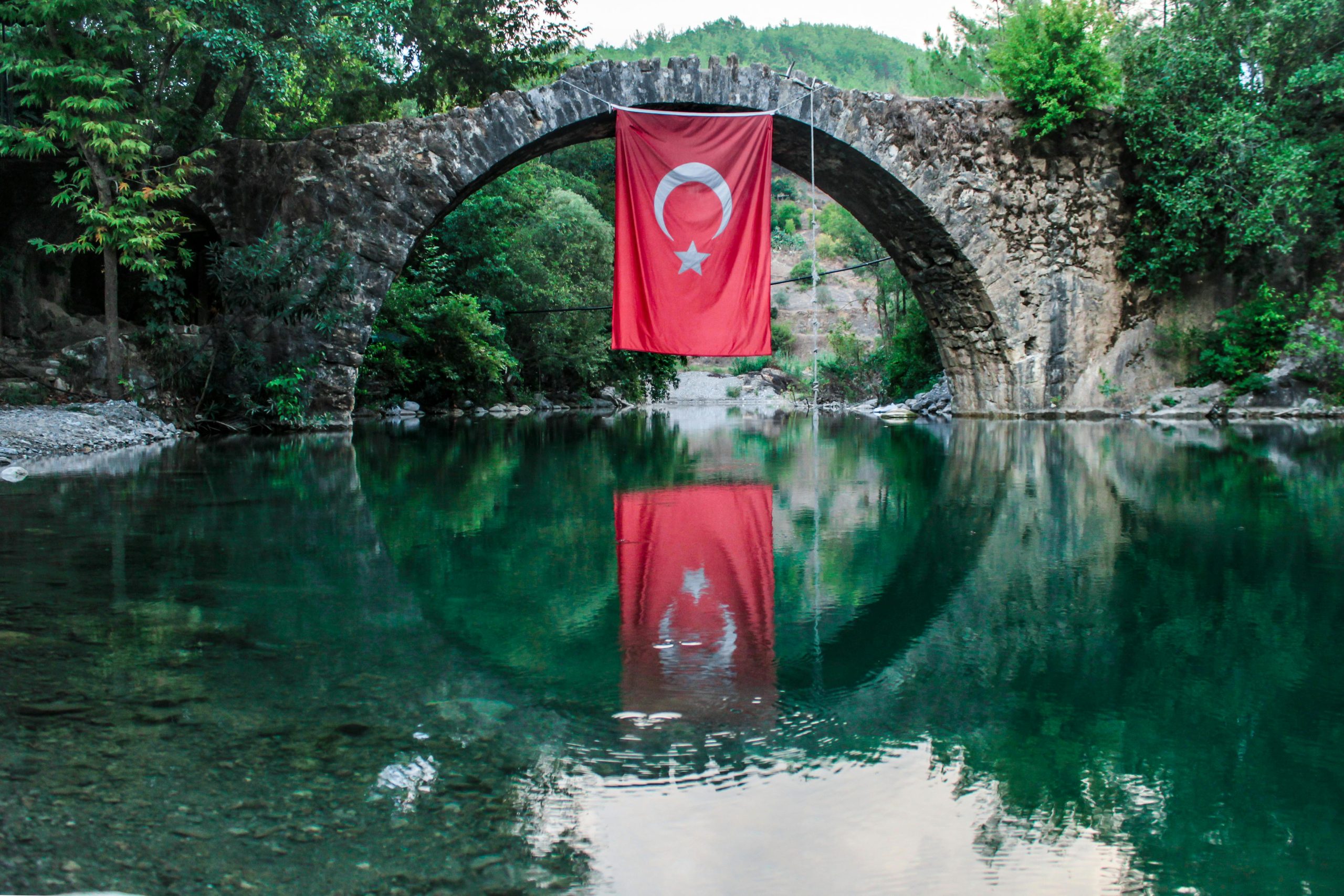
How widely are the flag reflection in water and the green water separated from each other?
2cm

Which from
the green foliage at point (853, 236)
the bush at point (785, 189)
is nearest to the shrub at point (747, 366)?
the green foliage at point (853, 236)

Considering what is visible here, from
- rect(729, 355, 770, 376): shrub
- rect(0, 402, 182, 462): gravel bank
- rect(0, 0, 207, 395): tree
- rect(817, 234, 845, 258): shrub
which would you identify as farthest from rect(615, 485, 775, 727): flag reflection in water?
rect(729, 355, 770, 376): shrub

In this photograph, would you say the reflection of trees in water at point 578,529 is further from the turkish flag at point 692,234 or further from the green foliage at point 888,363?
the green foliage at point 888,363

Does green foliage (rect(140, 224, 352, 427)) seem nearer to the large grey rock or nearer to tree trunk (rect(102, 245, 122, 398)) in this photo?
tree trunk (rect(102, 245, 122, 398))

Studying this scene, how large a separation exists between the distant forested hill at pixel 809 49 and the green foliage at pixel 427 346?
3725 cm

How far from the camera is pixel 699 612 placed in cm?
273

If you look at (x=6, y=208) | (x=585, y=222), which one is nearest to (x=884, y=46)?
(x=585, y=222)

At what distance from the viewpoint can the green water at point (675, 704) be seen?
4.36 ft

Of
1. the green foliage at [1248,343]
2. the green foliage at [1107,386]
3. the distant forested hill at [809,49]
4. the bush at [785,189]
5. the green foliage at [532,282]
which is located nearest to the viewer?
the green foliage at [1248,343]

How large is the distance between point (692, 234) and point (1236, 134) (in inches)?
322

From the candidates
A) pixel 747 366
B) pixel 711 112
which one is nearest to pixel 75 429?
pixel 711 112

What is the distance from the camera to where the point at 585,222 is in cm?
2347

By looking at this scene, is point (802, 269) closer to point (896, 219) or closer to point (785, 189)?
point (785, 189)

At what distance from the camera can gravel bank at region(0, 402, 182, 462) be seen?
7984 millimetres
